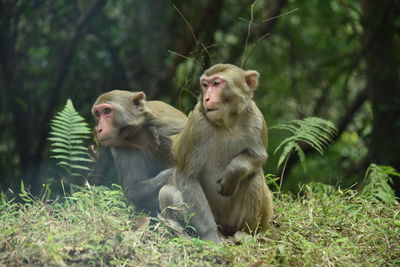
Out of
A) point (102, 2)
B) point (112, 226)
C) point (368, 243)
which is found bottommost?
point (368, 243)

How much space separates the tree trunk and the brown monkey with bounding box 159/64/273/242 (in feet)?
16.1

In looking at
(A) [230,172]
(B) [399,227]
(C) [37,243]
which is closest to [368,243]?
(B) [399,227]

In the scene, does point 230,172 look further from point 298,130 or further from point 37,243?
point 298,130

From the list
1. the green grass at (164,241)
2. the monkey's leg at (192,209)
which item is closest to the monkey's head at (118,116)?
the green grass at (164,241)

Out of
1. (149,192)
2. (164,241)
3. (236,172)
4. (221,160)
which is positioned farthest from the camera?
(149,192)

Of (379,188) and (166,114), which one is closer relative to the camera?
(166,114)

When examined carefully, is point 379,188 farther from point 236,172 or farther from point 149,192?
point 149,192

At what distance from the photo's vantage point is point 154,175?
680cm

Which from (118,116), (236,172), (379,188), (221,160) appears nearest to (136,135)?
(118,116)

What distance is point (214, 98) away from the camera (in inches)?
214

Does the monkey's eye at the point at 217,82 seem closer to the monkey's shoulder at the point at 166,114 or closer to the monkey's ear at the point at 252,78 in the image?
the monkey's ear at the point at 252,78

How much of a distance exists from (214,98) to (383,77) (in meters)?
5.37

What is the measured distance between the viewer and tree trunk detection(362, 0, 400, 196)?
33.2ft

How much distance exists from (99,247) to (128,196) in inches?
71.6
